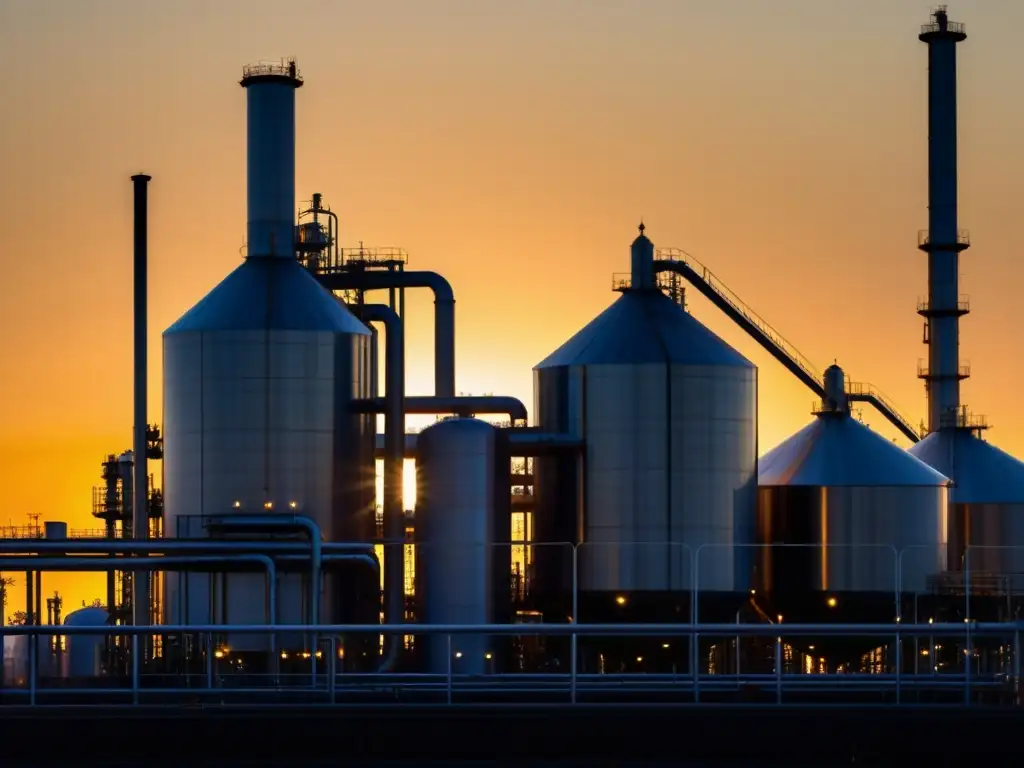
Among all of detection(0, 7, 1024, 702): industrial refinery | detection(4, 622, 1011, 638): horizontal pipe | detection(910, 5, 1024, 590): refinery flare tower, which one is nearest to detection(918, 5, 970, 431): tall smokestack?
detection(910, 5, 1024, 590): refinery flare tower

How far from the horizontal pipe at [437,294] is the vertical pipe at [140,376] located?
5749 millimetres

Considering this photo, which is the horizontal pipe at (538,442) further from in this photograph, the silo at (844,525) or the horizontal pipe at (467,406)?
the silo at (844,525)

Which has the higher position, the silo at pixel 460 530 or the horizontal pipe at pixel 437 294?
the horizontal pipe at pixel 437 294

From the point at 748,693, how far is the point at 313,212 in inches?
Answer: 1350

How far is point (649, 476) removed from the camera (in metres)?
55.3

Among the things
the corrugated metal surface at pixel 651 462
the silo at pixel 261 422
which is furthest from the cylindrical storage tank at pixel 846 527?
the silo at pixel 261 422

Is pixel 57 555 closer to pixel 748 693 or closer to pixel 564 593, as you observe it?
pixel 564 593

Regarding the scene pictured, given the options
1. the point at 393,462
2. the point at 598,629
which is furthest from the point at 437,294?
the point at 598,629

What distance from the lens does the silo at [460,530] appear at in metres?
53.0

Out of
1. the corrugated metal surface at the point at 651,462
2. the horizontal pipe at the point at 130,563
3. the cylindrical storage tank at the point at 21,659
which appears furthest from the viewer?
the corrugated metal surface at the point at 651,462

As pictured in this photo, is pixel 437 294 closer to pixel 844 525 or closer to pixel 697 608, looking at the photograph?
pixel 844 525

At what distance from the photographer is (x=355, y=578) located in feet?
177

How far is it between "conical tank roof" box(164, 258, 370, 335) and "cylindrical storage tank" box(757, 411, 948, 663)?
11820 mm

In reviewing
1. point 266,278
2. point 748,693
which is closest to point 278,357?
point 266,278
